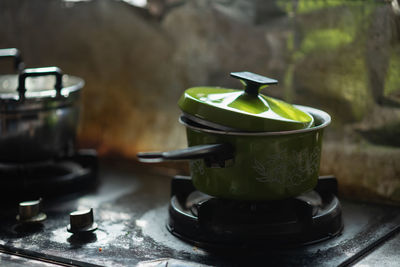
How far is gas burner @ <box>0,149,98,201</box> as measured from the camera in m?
1.12

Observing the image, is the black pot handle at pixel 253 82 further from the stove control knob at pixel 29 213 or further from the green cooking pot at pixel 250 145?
the stove control knob at pixel 29 213

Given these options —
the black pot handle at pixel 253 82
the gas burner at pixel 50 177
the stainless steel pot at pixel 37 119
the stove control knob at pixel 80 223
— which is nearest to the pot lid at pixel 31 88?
the stainless steel pot at pixel 37 119

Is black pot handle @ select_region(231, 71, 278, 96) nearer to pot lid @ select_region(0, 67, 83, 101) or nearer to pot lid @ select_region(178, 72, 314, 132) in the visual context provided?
pot lid @ select_region(178, 72, 314, 132)

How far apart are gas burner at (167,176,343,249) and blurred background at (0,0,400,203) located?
0.79ft

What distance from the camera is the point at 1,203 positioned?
3.59 ft

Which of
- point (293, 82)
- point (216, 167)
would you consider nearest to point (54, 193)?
point (216, 167)

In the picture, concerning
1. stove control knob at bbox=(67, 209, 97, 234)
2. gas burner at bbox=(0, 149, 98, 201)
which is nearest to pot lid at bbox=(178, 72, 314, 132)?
stove control knob at bbox=(67, 209, 97, 234)

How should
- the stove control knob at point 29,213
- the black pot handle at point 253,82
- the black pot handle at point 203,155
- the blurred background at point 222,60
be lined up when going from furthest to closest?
the blurred background at point 222,60
the stove control knob at point 29,213
the black pot handle at point 253,82
the black pot handle at point 203,155

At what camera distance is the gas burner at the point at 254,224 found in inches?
32.4

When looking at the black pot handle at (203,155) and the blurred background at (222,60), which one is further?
the blurred background at (222,60)

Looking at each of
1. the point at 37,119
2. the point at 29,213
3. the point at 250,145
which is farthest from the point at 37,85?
the point at 250,145

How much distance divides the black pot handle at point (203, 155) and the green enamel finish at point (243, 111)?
0.04 metres

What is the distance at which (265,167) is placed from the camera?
31.4 inches

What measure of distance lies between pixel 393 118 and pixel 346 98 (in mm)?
111
